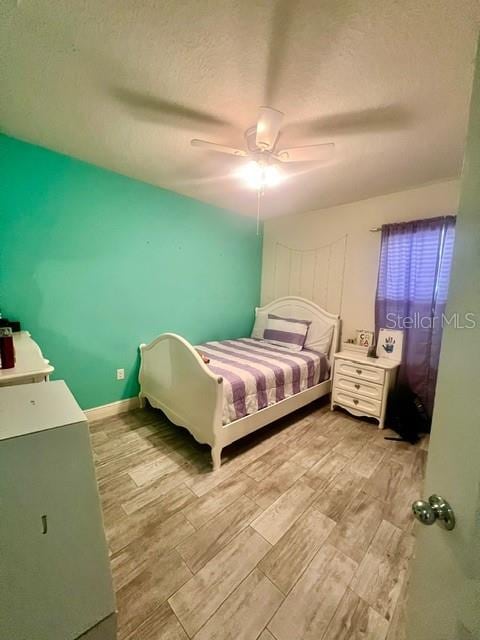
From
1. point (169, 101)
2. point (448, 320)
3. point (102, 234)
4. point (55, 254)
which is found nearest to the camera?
point (448, 320)

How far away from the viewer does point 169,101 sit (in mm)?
1456

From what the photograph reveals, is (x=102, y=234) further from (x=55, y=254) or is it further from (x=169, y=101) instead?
(x=169, y=101)

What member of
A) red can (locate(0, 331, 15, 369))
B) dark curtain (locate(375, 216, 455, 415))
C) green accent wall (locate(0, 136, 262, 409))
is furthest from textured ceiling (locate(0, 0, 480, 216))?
red can (locate(0, 331, 15, 369))

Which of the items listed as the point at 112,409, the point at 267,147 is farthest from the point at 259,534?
the point at 267,147

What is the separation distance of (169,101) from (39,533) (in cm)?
204

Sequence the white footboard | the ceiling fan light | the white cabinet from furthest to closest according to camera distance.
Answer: the ceiling fan light
the white footboard
the white cabinet

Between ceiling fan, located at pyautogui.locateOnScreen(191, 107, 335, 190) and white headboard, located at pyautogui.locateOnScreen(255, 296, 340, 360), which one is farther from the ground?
ceiling fan, located at pyautogui.locateOnScreen(191, 107, 335, 190)

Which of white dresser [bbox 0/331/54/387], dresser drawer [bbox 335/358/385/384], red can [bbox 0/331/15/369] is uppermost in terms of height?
red can [bbox 0/331/15/369]

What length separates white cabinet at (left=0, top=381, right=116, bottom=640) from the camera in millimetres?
658

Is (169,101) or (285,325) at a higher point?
(169,101)

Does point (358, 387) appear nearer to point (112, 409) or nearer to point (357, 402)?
point (357, 402)

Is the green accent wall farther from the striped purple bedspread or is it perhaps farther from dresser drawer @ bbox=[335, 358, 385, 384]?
dresser drawer @ bbox=[335, 358, 385, 384]

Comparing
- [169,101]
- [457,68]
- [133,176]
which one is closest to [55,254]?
[133,176]

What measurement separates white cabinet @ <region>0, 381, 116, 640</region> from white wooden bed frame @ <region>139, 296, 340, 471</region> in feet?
3.37
